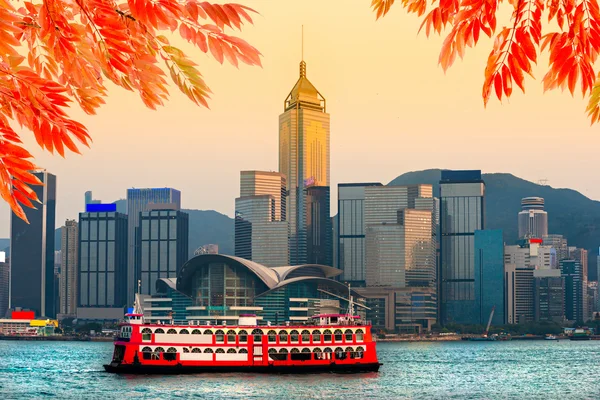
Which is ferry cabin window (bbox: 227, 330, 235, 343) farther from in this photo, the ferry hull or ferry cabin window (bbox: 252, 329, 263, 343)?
the ferry hull

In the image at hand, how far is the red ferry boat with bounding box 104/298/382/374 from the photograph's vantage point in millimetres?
89000

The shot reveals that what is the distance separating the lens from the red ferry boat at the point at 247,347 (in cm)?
8900

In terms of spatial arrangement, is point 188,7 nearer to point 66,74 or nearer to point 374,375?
point 66,74

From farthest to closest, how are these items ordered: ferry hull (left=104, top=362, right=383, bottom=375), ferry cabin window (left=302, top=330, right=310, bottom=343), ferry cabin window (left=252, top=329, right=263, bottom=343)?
ferry cabin window (left=302, top=330, right=310, bottom=343) → ferry cabin window (left=252, top=329, right=263, bottom=343) → ferry hull (left=104, top=362, right=383, bottom=375)

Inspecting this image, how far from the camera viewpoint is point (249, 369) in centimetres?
9088

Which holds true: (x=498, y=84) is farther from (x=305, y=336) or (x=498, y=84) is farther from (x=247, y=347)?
(x=305, y=336)

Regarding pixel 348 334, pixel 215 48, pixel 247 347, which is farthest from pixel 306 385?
pixel 215 48

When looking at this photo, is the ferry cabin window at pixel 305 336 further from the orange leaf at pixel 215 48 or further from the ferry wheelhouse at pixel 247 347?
the orange leaf at pixel 215 48

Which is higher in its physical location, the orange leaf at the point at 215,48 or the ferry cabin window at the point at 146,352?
the orange leaf at the point at 215,48

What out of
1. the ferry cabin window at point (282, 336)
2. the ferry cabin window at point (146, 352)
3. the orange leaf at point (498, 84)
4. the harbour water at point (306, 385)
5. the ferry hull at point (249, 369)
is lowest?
the harbour water at point (306, 385)

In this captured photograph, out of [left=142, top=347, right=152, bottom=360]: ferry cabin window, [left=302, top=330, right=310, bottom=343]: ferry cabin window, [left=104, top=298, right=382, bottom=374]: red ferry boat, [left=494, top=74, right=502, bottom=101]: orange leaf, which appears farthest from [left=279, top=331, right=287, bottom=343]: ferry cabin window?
[left=494, top=74, right=502, bottom=101]: orange leaf

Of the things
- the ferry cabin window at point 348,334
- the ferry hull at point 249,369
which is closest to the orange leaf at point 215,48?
the ferry hull at point 249,369

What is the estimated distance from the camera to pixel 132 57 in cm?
691

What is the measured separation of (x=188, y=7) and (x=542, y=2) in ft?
10.4
